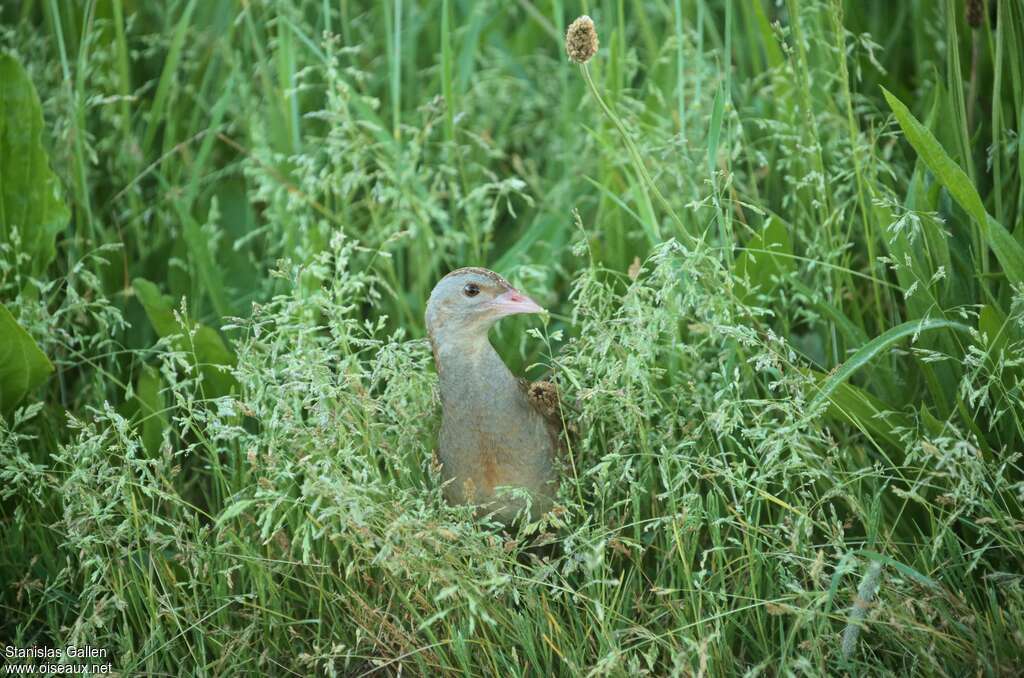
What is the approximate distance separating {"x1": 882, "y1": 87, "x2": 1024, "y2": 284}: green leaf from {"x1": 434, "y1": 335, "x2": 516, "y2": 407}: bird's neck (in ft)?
3.41

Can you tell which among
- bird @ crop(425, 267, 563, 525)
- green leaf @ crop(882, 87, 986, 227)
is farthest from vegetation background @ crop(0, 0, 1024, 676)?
bird @ crop(425, 267, 563, 525)

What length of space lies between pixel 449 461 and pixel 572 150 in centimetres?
159

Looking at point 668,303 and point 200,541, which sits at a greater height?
point 668,303

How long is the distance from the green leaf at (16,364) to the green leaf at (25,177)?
0.40 meters

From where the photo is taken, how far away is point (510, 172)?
14.2ft

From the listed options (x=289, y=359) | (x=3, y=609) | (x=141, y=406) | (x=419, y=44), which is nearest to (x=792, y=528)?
(x=289, y=359)

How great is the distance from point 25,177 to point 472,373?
1.56 m

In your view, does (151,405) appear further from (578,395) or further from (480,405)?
(578,395)

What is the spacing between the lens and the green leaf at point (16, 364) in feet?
9.61

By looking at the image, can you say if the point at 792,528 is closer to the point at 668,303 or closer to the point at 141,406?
the point at 668,303

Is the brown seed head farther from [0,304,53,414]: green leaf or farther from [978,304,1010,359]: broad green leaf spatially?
[0,304,53,414]: green leaf

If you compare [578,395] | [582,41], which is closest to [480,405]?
[578,395]

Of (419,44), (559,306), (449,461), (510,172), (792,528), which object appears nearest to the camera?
(792,528)

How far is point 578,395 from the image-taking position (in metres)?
2.68
